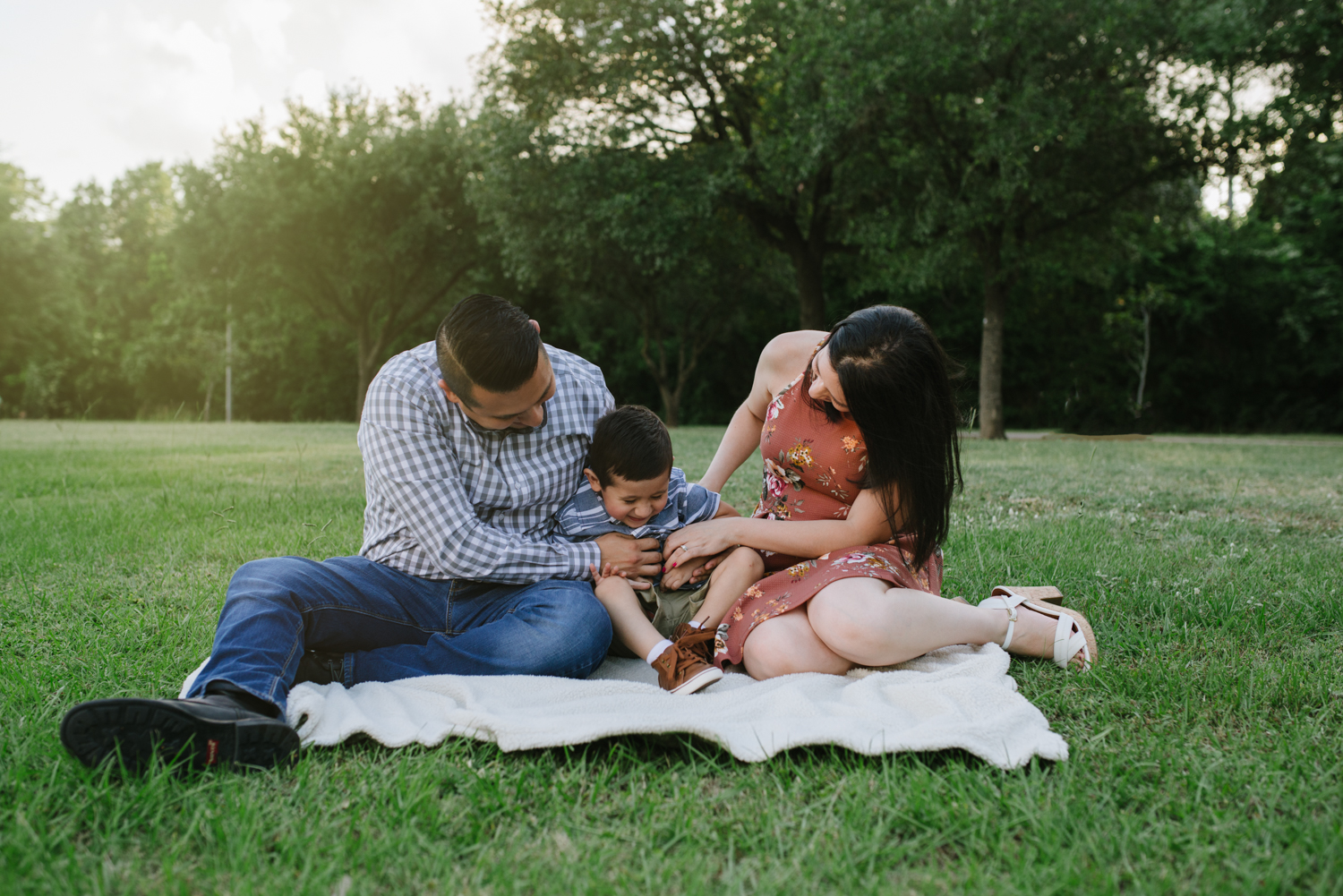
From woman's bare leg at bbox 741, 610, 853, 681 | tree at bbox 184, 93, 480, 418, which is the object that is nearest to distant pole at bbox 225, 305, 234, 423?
tree at bbox 184, 93, 480, 418

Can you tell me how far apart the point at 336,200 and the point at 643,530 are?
23.8 meters

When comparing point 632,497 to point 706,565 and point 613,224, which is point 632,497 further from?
point 613,224

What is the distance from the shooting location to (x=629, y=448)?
285 cm

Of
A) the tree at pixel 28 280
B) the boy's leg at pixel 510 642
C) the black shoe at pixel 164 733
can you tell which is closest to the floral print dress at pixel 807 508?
the boy's leg at pixel 510 642

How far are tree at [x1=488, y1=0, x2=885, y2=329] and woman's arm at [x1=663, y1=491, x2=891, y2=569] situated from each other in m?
12.9

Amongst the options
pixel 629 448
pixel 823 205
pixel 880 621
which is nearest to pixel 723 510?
pixel 629 448

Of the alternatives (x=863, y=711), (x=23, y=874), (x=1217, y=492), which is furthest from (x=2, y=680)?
(x=1217, y=492)

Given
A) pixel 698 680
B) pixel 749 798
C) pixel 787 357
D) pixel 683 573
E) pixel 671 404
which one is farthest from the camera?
pixel 671 404

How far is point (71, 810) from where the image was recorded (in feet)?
5.56

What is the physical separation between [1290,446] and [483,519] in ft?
53.7

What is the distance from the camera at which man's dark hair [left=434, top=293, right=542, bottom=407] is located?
250cm

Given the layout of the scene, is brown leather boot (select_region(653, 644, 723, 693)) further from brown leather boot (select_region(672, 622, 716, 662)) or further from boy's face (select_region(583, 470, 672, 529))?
boy's face (select_region(583, 470, 672, 529))

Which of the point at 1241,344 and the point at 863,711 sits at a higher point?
the point at 1241,344

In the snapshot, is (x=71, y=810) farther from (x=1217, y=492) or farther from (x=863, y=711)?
(x=1217, y=492)
